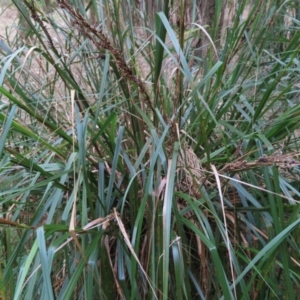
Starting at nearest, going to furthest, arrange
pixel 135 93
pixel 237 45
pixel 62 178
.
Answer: pixel 62 178, pixel 135 93, pixel 237 45

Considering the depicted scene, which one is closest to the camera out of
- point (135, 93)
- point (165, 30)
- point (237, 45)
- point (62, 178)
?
point (165, 30)

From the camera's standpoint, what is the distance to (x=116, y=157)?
3.00ft

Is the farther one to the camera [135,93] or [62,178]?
[135,93]

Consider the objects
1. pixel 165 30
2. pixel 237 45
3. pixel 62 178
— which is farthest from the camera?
pixel 237 45

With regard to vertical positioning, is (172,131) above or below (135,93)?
below

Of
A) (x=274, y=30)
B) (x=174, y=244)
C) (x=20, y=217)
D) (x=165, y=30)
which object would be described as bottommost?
(x=174, y=244)

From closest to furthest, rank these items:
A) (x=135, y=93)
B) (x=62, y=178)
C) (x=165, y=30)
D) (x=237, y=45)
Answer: (x=165, y=30) → (x=62, y=178) → (x=135, y=93) → (x=237, y=45)

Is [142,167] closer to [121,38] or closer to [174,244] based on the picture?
[174,244]

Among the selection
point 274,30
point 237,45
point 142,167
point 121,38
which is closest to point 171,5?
point 121,38

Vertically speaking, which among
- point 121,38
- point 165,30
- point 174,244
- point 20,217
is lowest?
point 174,244

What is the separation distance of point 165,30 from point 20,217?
21.9 inches

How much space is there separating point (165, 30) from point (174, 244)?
1.22ft

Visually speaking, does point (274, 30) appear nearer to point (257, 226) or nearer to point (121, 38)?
point (121, 38)

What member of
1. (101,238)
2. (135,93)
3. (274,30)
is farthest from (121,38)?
(274,30)
